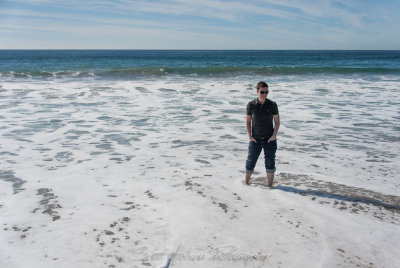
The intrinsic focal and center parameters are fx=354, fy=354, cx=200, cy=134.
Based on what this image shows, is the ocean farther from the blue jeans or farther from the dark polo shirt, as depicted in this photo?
the dark polo shirt

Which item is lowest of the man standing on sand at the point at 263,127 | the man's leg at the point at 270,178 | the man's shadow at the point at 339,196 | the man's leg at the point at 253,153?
the man's shadow at the point at 339,196

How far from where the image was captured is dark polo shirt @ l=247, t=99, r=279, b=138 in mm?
5133

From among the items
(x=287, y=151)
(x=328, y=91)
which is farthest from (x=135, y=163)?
(x=328, y=91)

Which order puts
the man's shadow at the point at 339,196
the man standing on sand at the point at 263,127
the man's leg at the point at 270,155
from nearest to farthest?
1. the man's shadow at the point at 339,196
2. the man standing on sand at the point at 263,127
3. the man's leg at the point at 270,155

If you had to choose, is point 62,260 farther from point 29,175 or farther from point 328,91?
point 328,91

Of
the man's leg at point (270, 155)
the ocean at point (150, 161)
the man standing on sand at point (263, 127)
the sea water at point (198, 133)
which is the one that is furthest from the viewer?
the sea water at point (198, 133)

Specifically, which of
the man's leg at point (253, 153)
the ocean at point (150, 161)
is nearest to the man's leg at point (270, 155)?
the man's leg at point (253, 153)

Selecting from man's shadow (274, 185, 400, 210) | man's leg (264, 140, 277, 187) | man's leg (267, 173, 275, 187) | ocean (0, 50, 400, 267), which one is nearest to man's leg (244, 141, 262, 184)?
man's leg (264, 140, 277, 187)

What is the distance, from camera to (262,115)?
5.20 m

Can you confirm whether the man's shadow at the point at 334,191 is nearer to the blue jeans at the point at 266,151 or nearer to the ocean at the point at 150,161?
the ocean at the point at 150,161

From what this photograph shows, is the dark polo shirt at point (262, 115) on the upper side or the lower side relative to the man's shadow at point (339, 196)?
upper

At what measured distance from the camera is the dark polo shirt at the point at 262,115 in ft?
16.8

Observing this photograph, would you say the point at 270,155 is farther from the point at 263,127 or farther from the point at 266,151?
the point at 263,127

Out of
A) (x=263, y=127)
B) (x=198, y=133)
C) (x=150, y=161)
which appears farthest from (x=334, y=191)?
(x=198, y=133)
